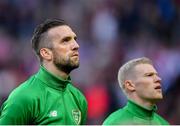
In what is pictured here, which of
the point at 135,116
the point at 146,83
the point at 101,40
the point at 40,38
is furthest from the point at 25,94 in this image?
the point at 101,40

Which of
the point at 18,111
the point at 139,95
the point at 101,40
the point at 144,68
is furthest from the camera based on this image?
the point at 101,40

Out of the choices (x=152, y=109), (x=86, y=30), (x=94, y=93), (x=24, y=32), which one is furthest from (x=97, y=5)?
(x=152, y=109)

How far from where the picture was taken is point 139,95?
6191mm

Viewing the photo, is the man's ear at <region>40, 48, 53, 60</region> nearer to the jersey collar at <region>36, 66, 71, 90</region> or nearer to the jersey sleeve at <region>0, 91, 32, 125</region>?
the jersey collar at <region>36, 66, 71, 90</region>

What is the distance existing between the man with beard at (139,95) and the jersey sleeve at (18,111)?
767 mm

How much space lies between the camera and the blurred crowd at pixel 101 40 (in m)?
9.50

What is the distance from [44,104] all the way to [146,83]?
1057 millimetres

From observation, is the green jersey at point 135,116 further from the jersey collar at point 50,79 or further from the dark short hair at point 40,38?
the dark short hair at point 40,38

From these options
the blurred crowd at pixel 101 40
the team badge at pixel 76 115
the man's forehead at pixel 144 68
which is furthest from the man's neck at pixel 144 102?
the blurred crowd at pixel 101 40

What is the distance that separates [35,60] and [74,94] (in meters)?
4.30

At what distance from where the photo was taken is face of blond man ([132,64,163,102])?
20.2ft

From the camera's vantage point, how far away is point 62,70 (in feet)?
19.0

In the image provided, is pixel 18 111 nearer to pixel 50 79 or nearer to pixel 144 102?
pixel 50 79

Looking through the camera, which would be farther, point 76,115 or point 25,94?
point 76,115
